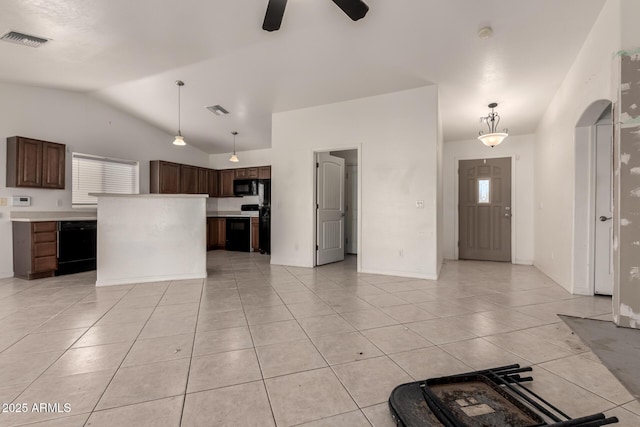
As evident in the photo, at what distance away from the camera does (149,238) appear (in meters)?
4.21

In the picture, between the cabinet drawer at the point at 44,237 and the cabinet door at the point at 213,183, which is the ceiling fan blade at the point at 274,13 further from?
the cabinet door at the point at 213,183

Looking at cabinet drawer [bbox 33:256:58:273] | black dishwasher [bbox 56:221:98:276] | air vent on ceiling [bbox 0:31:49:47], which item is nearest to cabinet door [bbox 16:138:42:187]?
black dishwasher [bbox 56:221:98:276]

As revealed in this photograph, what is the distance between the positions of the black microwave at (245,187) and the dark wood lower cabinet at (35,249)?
387cm

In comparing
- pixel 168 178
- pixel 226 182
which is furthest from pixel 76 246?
pixel 226 182

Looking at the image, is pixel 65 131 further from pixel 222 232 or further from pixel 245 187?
pixel 222 232

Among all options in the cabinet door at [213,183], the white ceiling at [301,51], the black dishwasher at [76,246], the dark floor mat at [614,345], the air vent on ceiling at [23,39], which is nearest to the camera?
the dark floor mat at [614,345]

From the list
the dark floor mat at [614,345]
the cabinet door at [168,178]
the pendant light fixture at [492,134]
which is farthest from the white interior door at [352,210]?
the dark floor mat at [614,345]

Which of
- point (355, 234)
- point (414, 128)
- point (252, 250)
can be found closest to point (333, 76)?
point (414, 128)

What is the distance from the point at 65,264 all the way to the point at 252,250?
3762 millimetres

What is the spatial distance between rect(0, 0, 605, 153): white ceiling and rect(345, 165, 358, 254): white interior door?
7.78 ft

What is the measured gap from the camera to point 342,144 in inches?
198

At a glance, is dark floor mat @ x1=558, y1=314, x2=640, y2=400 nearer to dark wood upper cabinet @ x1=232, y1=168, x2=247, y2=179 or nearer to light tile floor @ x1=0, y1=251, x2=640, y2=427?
light tile floor @ x1=0, y1=251, x2=640, y2=427

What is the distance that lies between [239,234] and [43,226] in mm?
3880

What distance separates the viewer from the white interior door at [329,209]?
17.9 ft
